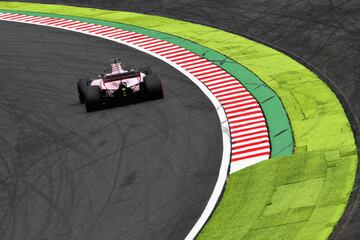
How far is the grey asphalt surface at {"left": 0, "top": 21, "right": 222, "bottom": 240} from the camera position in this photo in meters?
17.6

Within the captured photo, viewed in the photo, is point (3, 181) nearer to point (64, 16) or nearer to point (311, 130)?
point (311, 130)

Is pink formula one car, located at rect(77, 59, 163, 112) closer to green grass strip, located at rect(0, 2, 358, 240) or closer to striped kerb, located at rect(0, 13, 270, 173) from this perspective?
striped kerb, located at rect(0, 13, 270, 173)

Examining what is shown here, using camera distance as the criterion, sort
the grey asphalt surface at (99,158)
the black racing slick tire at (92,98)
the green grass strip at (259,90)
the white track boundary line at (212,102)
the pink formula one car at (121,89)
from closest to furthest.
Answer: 1. the white track boundary line at (212,102)
2. the grey asphalt surface at (99,158)
3. the green grass strip at (259,90)
4. the black racing slick tire at (92,98)
5. the pink formula one car at (121,89)

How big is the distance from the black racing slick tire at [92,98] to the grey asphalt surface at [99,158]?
0.26 m

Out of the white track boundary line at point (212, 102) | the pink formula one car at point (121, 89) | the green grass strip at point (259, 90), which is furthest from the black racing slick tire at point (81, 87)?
the green grass strip at point (259, 90)

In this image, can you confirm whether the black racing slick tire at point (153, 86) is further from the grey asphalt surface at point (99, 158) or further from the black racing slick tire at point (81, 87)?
the black racing slick tire at point (81, 87)

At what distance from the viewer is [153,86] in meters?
24.8

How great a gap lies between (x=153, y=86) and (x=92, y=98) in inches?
76.6

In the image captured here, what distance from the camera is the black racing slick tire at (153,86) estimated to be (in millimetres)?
24730

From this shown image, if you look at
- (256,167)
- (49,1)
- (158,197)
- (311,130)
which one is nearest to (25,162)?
(158,197)

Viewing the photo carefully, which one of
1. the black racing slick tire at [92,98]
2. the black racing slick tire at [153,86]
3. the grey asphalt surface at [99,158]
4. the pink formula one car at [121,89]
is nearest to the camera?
the grey asphalt surface at [99,158]

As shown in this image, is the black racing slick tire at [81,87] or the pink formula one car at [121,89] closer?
the pink formula one car at [121,89]

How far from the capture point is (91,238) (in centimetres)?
1694

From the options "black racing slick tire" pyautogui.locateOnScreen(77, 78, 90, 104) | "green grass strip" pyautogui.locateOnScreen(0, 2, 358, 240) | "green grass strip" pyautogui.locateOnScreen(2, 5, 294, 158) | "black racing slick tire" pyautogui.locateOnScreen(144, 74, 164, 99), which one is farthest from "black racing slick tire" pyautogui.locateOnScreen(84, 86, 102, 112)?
"green grass strip" pyautogui.locateOnScreen(0, 2, 358, 240)
